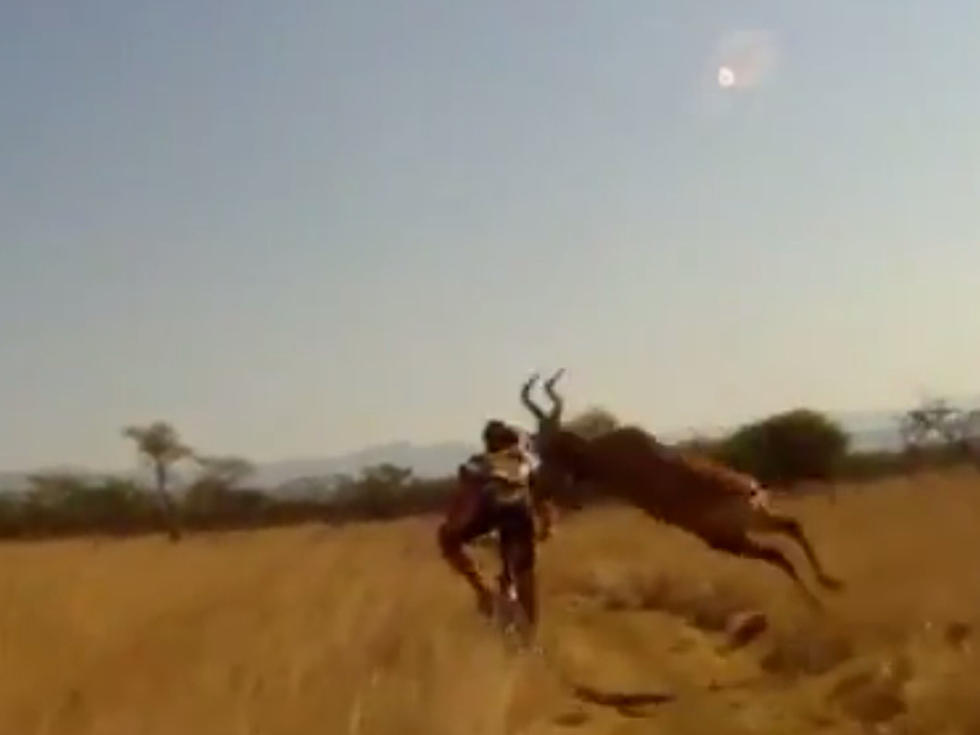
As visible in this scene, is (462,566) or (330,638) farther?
(462,566)

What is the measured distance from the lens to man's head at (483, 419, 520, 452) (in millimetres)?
12523

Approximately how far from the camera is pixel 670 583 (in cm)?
2059

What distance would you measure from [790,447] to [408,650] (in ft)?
165

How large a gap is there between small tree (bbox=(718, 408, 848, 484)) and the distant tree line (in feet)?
0.11

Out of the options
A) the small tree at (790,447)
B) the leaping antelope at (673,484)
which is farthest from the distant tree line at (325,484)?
the leaping antelope at (673,484)

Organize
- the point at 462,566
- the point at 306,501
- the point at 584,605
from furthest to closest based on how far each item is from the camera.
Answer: the point at 306,501 < the point at 584,605 < the point at 462,566

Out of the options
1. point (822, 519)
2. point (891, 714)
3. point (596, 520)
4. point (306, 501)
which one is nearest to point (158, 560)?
point (891, 714)

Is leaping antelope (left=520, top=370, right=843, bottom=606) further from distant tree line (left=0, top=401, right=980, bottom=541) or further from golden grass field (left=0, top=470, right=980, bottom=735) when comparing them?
distant tree line (left=0, top=401, right=980, bottom=541)

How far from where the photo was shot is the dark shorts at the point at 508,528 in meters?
12.1

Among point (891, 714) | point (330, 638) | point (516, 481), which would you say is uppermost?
point (516, 481)

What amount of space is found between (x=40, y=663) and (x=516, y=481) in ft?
15.7

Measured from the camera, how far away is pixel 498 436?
12547 mm

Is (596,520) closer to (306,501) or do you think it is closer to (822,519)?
(822,519)

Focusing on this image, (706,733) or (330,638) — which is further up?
(330,638)
